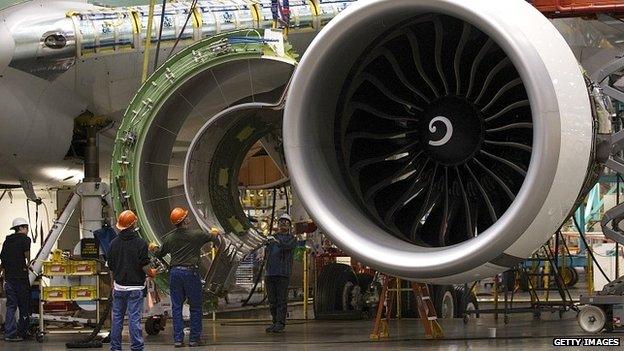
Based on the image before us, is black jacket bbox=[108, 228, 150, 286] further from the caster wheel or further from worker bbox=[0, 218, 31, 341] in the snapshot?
the caster wheel

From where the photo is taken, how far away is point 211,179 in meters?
13.5

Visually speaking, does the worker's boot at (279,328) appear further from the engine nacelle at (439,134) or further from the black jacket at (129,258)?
the engine nacelle at (439,134)

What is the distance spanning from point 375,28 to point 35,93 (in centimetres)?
468

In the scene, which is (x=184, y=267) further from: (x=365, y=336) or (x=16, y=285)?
(x=16, y=285)

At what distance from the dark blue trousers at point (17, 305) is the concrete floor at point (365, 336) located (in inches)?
13.9

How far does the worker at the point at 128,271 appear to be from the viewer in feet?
41.7

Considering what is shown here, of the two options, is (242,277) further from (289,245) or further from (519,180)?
(519,180)

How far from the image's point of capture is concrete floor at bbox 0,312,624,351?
12789mm

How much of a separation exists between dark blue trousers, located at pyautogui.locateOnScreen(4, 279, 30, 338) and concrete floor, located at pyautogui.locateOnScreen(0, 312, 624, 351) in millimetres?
352

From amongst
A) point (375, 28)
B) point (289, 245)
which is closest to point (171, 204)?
point (289, 245)

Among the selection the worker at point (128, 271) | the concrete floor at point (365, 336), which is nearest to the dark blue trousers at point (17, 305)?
the concrete floor at point (365, 336)

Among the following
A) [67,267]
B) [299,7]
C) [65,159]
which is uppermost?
[299,7]

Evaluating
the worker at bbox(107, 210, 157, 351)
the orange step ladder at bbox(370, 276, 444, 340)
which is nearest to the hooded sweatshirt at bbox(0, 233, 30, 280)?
the worker at bbox(107, 210, 157, 351)

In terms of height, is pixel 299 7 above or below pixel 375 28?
above
